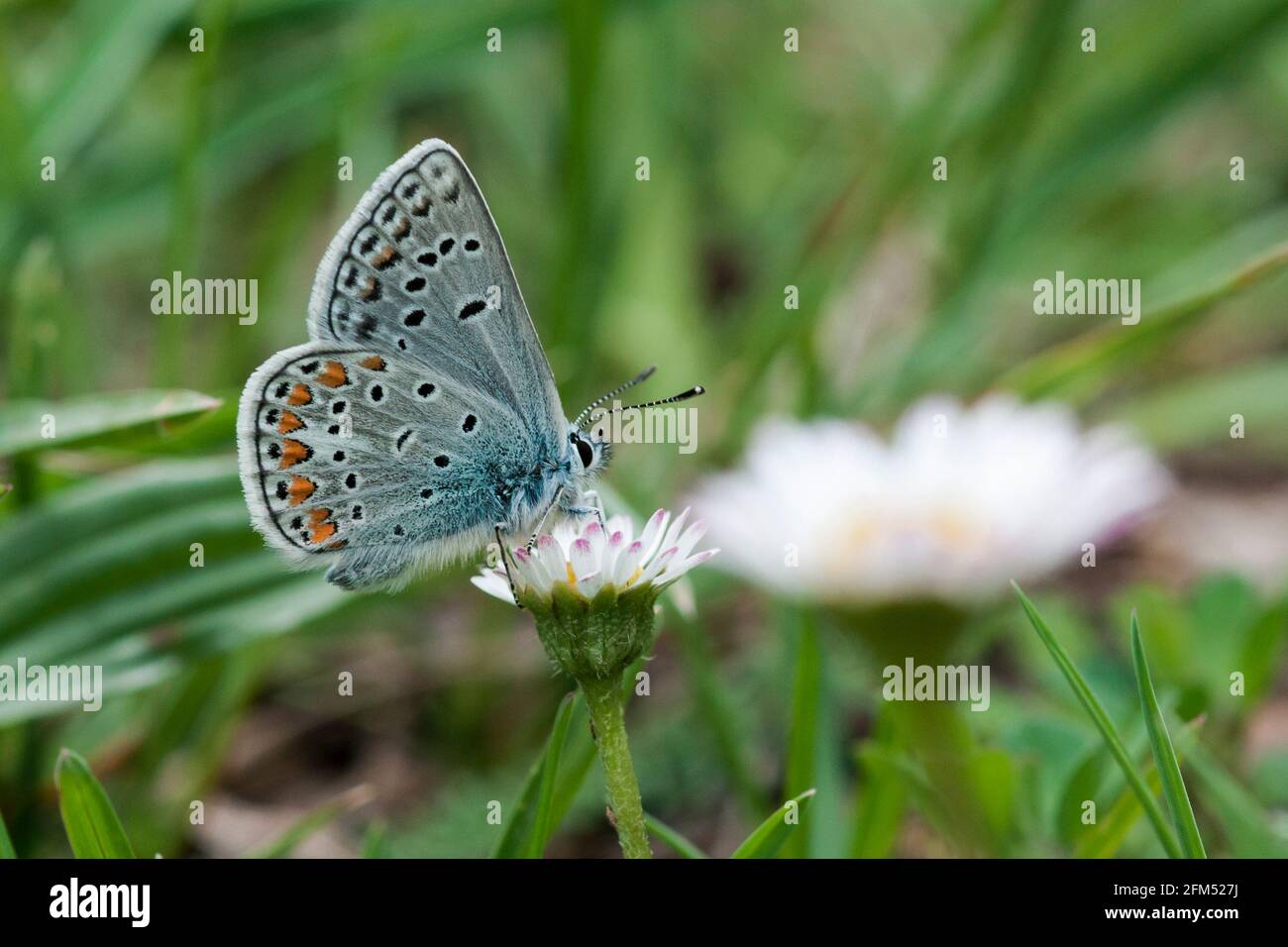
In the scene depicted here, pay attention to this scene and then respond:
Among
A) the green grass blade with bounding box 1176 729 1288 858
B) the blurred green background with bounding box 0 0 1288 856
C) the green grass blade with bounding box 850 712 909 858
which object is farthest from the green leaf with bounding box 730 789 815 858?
the green grass blade with bounding box 1176 729 1288 858

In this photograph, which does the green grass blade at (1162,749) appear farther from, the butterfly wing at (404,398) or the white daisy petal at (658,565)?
the butterfly wing at (404,398)

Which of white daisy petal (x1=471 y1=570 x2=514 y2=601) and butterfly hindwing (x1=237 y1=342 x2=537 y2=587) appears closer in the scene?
white daisy petal (x1=471 y1=570 x2=514 y2=601)

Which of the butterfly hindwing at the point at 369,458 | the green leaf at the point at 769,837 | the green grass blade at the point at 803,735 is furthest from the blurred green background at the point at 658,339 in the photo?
the green leaf at the point at 769,837

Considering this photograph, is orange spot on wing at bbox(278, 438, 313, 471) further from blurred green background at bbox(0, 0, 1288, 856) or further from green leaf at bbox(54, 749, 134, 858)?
green leaf at bbox(54, 749, 134, 858)

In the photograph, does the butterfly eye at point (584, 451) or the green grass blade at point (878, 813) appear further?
the butterfly eye at point (584, 451)

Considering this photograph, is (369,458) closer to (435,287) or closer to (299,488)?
(299,488)

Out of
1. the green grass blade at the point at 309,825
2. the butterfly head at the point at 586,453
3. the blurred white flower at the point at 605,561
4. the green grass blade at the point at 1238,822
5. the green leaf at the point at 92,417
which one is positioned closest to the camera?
the blurred white flower at the point at 605,561

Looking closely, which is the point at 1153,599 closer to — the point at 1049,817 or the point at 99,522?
the point at 1049,817

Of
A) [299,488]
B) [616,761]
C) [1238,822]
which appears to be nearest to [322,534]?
[299,488]
